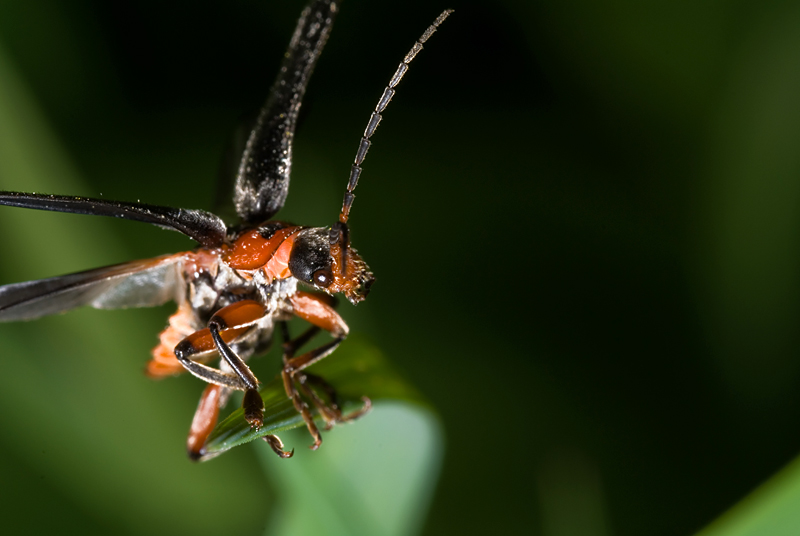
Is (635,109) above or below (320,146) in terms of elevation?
below

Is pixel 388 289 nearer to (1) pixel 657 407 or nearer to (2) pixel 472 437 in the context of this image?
(2) pixel 472 437

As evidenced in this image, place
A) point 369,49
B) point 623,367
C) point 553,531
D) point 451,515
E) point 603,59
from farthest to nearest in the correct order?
point 369,49, point 603,59, point 623,367, point 451,515, point 553,531

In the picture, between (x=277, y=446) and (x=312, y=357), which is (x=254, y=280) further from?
(x=277, y=446)

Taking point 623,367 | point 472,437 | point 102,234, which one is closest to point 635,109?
point 623,367

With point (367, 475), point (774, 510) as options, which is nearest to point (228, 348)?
point (367, 475)

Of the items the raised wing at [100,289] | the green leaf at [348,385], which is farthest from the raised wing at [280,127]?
the green leaf at [348,385]

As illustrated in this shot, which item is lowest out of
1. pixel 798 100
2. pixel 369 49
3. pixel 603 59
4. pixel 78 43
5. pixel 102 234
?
pixel 798 100

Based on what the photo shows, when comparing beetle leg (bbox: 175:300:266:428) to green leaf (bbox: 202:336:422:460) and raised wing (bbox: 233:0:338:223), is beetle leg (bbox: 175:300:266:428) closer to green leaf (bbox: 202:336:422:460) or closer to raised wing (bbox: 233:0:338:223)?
green leaf (bbox: 202:336:422:460)
